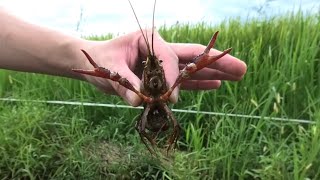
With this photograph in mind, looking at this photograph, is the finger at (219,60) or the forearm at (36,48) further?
the forearm at (36,48)

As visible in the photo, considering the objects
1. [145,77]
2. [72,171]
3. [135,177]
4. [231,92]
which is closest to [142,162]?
[135,177]

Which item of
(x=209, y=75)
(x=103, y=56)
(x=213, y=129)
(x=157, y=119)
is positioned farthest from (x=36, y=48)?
(x=213, y=129)

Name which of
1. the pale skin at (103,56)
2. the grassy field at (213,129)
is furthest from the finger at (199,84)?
the grassy field at (213,129)

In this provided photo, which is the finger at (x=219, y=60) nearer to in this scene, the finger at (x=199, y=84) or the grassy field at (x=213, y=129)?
the finger at (x=199, y=84)

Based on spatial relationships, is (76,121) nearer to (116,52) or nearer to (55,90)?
(55,90)

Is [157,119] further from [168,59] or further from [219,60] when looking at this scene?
[219,60]

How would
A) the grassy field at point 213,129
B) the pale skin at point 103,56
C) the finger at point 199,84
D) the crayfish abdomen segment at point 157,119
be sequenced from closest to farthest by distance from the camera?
the crayfish abdomen segment at point 157,119, the pale skin at point 103,56, the finger at point 199,84, the grassy field at point 213,129

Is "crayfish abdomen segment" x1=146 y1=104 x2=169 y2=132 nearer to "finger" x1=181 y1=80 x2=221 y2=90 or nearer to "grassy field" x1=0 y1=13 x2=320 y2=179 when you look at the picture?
"finger" x1=181 y1=80 x2=221 y2=90
